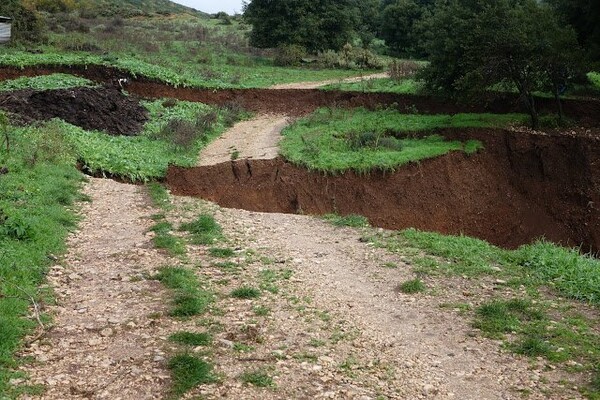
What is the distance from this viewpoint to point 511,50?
1627cm

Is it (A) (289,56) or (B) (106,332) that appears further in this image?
(A) (289,56)

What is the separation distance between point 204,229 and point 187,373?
4497 mm

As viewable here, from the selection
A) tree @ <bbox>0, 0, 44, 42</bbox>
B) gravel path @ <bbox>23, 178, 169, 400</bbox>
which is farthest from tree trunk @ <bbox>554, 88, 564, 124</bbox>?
tree @ <bbox>0, 0, 44, 42</bbox>

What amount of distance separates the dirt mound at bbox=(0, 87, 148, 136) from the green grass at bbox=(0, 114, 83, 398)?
254 cm

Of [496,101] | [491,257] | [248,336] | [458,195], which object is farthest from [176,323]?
[496,101]

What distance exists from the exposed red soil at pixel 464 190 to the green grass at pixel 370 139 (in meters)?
0.32

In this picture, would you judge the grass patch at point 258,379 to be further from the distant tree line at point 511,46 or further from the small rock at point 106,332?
the distant tree line at point 511,46

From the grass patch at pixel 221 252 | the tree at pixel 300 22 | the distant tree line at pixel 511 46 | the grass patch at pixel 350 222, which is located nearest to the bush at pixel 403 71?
the distant tree line at pixel 511 46

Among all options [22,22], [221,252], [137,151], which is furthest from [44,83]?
[221,252]

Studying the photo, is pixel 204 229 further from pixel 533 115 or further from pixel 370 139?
pixel 533 115

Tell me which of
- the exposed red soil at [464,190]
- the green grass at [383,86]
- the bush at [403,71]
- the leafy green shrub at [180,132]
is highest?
the bush at [403,71]

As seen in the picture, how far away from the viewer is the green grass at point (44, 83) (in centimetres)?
1947

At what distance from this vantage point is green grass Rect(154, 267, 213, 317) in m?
6.17

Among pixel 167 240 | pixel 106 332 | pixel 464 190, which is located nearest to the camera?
pixel 106 332
